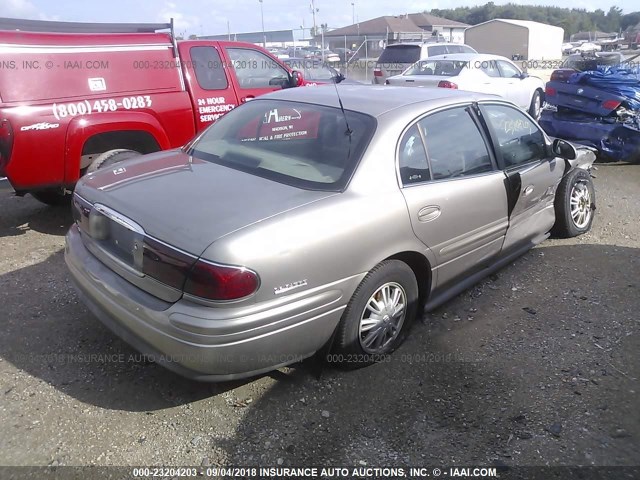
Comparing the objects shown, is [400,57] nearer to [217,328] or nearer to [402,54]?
[402,54]

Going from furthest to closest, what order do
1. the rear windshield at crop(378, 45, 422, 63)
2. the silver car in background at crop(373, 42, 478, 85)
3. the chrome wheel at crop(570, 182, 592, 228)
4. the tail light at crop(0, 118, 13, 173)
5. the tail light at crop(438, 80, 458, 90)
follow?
1. the rear windshield at crop(378, 45, 422, 63)
2. the silver car in background at crop(373, 42, 478, 85)
3. the tail light at crop(438, 80, 458, 90)
4. the chrome wheel at crop(570, 182, 592, 228)
5. the tail light at crop(0, 118, 13, 173)

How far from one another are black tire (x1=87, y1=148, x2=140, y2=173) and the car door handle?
3.34 m

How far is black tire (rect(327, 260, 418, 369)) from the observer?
114 inches

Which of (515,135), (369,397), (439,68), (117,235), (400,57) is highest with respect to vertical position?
(400,57)

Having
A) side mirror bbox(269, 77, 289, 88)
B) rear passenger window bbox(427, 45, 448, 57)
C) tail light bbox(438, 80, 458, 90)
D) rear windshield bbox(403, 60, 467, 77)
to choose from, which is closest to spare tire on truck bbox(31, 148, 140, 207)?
side mirror bbox(269, 77, 289, 88)

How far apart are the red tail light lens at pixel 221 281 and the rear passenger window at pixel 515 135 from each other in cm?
234

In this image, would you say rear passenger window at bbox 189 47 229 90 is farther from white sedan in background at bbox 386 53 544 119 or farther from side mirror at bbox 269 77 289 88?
white sedan in background at bbox 386 53 544 119

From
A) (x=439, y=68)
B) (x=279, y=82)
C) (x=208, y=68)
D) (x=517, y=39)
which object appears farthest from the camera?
(x=517, y=39)

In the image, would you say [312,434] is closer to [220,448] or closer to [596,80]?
[220,448]

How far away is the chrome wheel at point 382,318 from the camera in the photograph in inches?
120

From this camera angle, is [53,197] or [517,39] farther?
[517,39]

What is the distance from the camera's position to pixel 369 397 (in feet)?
9.63

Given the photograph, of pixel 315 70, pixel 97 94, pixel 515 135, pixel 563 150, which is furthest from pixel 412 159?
pixel 315 70

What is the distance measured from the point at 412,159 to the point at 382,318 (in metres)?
0.96
